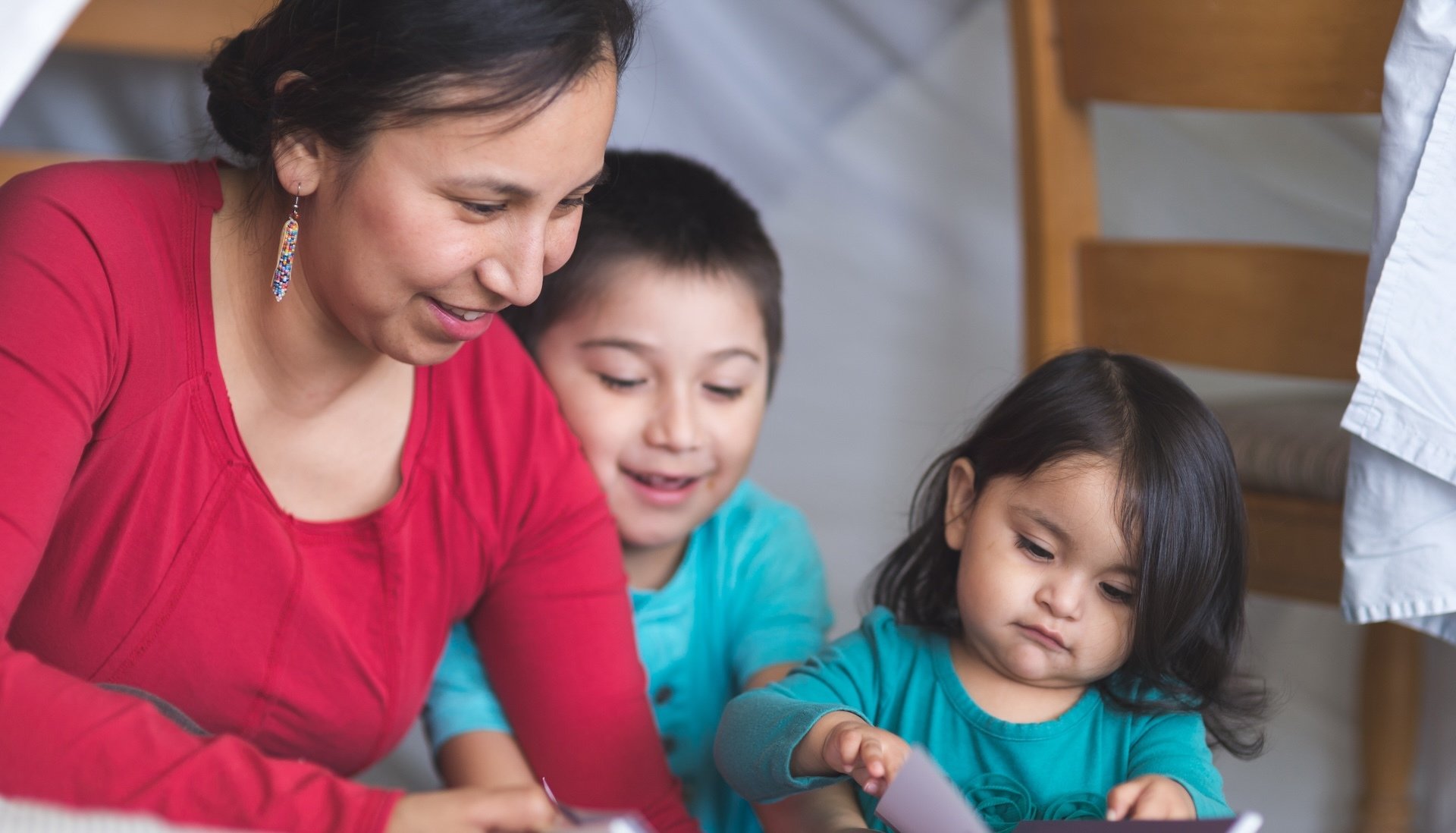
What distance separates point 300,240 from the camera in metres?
0.99

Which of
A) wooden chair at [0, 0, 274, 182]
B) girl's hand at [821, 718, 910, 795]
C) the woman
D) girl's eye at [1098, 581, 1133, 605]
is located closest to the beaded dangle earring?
the woman

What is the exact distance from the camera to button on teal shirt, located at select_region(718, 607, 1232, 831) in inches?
37.6

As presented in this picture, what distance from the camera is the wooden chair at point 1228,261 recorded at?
1301 mm

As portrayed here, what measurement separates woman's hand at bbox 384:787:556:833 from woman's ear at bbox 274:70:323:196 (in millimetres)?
416

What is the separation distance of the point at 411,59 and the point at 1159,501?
1.88ft

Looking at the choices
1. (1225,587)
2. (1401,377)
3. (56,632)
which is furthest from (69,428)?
(1401,377)

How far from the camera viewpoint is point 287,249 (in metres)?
0.97

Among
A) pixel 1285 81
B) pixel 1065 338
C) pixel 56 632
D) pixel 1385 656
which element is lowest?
pixel 1385 656

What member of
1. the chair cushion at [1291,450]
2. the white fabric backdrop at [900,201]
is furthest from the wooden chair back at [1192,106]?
the white fabric backdrop at [900,201]

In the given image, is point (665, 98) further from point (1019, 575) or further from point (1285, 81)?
point (1019, 575)

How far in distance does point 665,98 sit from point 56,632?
1.29m

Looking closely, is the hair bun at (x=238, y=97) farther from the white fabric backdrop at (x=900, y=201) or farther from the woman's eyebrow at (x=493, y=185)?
the white fabric backdrop at (x=900, y=201)

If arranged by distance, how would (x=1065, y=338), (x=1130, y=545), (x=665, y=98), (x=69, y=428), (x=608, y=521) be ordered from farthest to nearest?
1. (x=665, y=98)
2. (x=1065, y=338)
3. (x=608, y=521)
4. (x=1130, y=545)
5. (x=69, y=428)

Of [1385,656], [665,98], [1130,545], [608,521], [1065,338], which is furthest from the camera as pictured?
[665,98]
